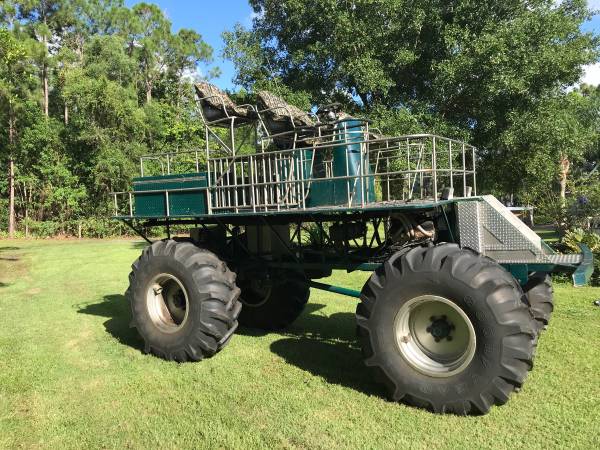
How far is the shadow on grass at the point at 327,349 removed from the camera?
480 centimetres

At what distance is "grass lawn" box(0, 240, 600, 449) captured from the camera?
12.2 feet

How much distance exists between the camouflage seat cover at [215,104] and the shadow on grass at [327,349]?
9.21ft

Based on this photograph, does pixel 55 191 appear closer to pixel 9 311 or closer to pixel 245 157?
pixel 9 311

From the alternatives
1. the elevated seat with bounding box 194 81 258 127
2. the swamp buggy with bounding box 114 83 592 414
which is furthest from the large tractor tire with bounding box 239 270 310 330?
the elevated seat with bounding box 194 81 258 127

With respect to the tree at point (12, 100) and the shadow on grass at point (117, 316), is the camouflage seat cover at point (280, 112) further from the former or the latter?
the tree at point (12, 100)

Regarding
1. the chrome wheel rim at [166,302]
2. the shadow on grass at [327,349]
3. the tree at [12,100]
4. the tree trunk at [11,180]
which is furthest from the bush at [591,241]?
the tree trunk at [11,180]

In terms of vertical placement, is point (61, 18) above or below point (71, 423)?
above

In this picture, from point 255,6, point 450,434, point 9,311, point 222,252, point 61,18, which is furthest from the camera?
point 61,18

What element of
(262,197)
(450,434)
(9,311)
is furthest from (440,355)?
(9,311)

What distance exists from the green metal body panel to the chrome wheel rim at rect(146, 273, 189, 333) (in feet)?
2.64

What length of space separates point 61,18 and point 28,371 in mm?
32237

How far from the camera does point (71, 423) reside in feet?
13.3

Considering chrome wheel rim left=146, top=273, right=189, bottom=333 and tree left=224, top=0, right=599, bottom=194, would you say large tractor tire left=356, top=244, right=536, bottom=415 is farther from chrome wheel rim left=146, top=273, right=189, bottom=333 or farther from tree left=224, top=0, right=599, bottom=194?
tree left=224, top=0, right=599, bottom=194

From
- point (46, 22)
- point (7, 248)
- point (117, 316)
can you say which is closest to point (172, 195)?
point (117, 316)
